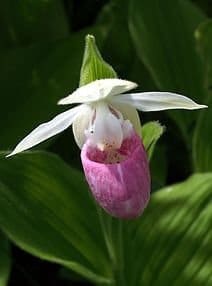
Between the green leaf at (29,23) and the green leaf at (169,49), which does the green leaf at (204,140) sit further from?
the green leaf at (29,23)

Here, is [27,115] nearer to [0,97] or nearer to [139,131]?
[0,97]

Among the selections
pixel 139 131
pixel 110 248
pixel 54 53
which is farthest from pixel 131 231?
pixel 54 53

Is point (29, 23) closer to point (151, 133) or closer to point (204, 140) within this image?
point (204, 140)

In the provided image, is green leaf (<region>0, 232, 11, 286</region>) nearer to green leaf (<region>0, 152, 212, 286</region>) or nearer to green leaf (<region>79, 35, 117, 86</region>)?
green leaf (<region>0, 152, 212, 286</region>)

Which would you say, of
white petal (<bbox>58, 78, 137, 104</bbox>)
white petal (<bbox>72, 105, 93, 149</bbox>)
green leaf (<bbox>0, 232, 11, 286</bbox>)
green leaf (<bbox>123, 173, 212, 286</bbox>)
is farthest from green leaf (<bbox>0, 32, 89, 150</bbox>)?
white petal (<bbox>58, 78, 137, 104</bbox>)

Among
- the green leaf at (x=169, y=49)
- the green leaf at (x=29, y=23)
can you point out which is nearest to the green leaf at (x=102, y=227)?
the green leaf at (x=169, y=49)

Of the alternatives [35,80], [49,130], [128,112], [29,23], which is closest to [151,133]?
[128,112]
